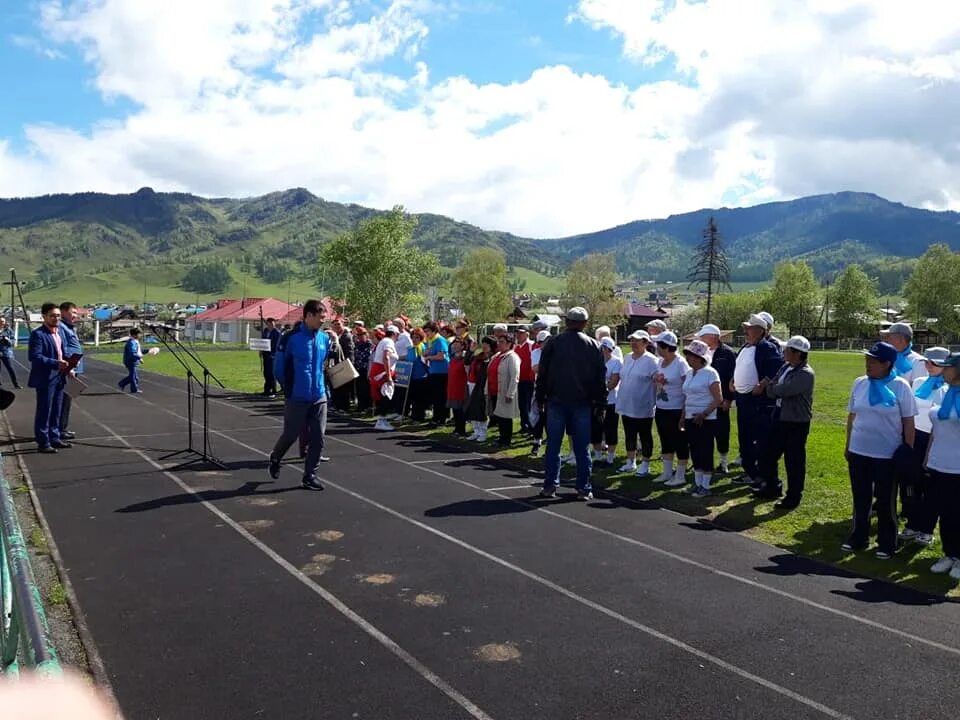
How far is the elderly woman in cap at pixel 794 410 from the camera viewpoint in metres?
8.54

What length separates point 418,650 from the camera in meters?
4.76

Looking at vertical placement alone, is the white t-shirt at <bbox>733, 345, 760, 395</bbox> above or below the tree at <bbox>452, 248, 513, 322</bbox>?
below

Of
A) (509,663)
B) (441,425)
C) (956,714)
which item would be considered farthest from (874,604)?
(441,425)

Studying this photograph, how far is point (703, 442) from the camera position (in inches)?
366

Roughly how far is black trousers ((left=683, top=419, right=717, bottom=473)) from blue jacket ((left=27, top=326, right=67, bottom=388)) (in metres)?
9.33

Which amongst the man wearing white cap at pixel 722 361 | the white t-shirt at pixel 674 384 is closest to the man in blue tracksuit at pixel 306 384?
the white t-shirt at pixel 674 384

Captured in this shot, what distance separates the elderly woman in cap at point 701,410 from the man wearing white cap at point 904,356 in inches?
78.1

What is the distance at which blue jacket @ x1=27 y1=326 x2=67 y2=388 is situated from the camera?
35.6 ft

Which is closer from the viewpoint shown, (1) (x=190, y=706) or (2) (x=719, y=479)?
(1) (x=190, y=706)

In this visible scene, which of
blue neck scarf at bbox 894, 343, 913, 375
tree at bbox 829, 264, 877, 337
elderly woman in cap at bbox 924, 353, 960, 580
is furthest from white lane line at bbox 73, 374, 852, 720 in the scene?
tree at bbox 829, 264, 877, 337

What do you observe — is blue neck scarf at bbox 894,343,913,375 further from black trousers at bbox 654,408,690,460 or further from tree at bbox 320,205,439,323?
tree at bbox 320,205,439,323

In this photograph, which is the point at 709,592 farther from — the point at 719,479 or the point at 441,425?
the point at 441,425

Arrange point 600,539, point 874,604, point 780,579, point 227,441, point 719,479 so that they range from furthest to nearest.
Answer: point 227,441 < point 719,479 < point 600,539 < point 780,579 < point 874,604

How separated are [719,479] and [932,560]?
136 inches
